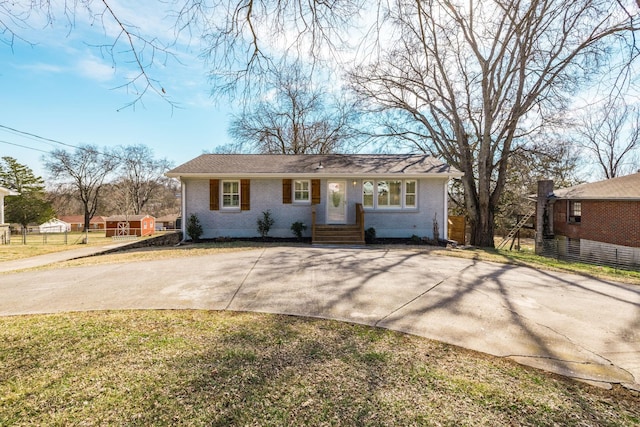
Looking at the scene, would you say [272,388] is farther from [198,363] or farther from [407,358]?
[407,358]

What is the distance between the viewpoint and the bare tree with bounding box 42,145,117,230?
125ft

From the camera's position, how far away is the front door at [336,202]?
1308 cm

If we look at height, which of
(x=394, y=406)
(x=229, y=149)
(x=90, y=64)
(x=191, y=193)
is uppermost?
(x=229, y=149)

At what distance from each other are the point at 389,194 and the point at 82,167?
4371 centimetres

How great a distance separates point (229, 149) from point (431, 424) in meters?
29.8

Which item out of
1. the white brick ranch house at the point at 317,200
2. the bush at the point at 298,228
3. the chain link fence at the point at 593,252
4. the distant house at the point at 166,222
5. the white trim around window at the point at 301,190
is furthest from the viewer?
the distant house at the point at 166,222

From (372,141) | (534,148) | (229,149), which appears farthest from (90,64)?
(229,149)

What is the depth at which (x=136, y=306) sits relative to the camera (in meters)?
4.50

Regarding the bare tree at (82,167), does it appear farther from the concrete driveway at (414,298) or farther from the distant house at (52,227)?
the concrete driveway at (414,298)

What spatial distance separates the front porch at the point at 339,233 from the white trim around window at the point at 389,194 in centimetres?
92

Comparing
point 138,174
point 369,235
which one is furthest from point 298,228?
point 138,174

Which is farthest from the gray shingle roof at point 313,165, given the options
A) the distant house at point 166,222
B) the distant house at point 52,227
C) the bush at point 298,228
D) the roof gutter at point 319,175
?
the distant house at point 166,222

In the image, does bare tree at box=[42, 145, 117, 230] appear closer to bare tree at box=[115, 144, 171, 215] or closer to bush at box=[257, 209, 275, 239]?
bare tree at box=[115, 144, 171, 215]

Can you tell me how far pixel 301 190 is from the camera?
13078 mm
